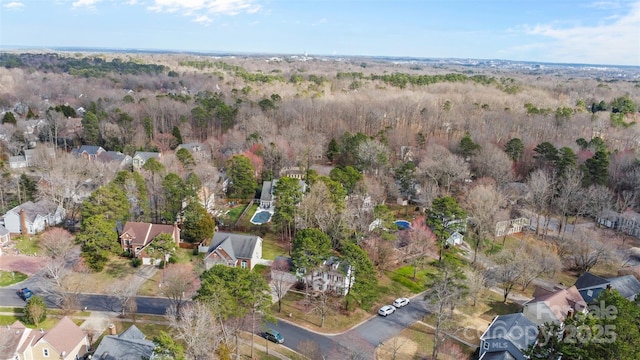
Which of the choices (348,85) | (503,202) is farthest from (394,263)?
(348,85)

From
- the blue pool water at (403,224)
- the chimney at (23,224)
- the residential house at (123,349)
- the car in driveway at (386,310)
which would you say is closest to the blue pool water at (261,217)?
the blue pool water at (403,224)

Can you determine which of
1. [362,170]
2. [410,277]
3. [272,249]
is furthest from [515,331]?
[362,170]

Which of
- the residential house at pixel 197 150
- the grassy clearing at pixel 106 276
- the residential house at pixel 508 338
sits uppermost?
the residential house at pixel 197 150

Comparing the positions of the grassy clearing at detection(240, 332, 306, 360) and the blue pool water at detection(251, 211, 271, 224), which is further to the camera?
the blue pool water at detection(251, 211, 271, 224)

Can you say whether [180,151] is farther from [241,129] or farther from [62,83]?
[62,83]

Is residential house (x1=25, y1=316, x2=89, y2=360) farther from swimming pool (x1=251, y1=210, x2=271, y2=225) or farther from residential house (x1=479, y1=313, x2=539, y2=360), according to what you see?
residential house (x1=479, y1=313, x2=539, y2=360)

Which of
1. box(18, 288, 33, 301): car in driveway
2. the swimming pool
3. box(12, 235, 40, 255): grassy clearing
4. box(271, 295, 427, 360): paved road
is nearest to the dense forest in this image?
box(271, 295, 427, 360): paved road

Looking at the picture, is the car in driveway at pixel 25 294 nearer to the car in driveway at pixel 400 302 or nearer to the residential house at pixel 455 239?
the car in driveway at pixel 400 302
